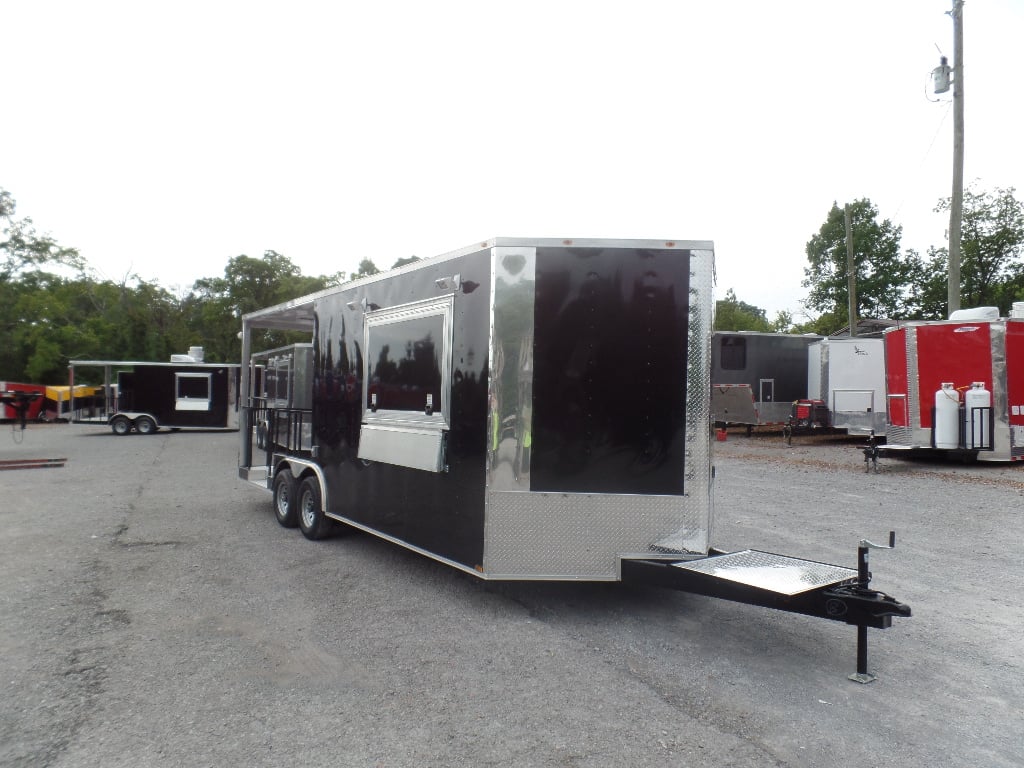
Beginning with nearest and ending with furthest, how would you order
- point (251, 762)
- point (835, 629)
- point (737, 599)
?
point (251, 762)
point (737, 599)
point (835, 629)

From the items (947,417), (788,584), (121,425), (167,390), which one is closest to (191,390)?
(167,390)

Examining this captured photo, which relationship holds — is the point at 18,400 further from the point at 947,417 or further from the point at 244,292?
the point at 244,292

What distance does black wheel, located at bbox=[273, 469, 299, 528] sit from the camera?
26.5 feet

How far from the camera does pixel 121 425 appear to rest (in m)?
24.0

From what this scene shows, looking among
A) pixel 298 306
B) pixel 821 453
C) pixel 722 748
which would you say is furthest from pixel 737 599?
pixel 821 453

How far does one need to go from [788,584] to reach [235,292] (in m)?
52.7

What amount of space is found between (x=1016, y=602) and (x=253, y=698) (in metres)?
5.44

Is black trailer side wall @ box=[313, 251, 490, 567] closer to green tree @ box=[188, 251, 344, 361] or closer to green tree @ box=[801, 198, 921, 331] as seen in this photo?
green tree @ box=[188, 251, 344, 361]

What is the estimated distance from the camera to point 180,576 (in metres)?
6.15

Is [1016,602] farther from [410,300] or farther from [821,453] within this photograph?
[821,453]

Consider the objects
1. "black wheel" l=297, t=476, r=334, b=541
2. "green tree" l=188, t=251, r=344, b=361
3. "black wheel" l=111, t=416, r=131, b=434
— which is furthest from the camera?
"green tree" l=188, t=251, r=344, b=361

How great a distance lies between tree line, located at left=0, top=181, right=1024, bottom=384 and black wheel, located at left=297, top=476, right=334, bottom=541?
38605 mm

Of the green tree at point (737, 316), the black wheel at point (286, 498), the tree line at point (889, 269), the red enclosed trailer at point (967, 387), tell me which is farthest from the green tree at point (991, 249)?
the black wheel at point (286, 498)

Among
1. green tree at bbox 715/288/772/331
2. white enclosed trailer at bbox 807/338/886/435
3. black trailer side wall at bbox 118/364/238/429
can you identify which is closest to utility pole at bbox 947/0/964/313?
white enclosed trailer at bbox 807/338/886/435
